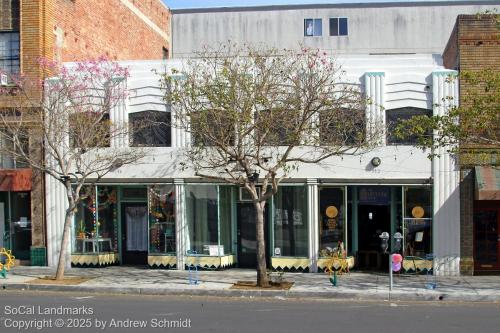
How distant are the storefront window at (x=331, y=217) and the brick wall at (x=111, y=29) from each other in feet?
34.5

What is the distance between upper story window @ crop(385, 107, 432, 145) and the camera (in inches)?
709

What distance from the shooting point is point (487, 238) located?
18031mm

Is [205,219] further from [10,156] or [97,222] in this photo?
[10,156]

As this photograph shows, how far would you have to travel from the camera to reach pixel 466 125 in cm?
1420

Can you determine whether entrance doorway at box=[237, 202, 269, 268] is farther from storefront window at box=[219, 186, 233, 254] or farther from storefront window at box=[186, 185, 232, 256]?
storefront window at box=[186, 185, 232, 256]

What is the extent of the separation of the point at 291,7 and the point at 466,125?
2329cm

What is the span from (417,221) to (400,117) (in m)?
3.17

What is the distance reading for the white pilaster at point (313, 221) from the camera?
60.0ft

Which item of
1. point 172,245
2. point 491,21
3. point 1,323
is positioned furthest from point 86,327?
point 491,21

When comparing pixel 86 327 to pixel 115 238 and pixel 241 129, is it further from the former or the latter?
pixel 115 238

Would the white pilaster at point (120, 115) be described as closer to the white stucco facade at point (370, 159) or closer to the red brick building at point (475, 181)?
the white stucco facade at point (370, 159)

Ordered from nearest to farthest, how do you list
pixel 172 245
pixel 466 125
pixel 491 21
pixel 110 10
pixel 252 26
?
pixel 466 125 < pixel 491 21 < pixel 172 245 < pixel 110 10 < pixel 252 26

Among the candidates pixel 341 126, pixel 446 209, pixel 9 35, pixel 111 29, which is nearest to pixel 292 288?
pixel 341 126

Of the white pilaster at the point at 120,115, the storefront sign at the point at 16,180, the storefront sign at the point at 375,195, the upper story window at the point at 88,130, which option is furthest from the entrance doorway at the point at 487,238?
the storefront sign at the point at 16,180
